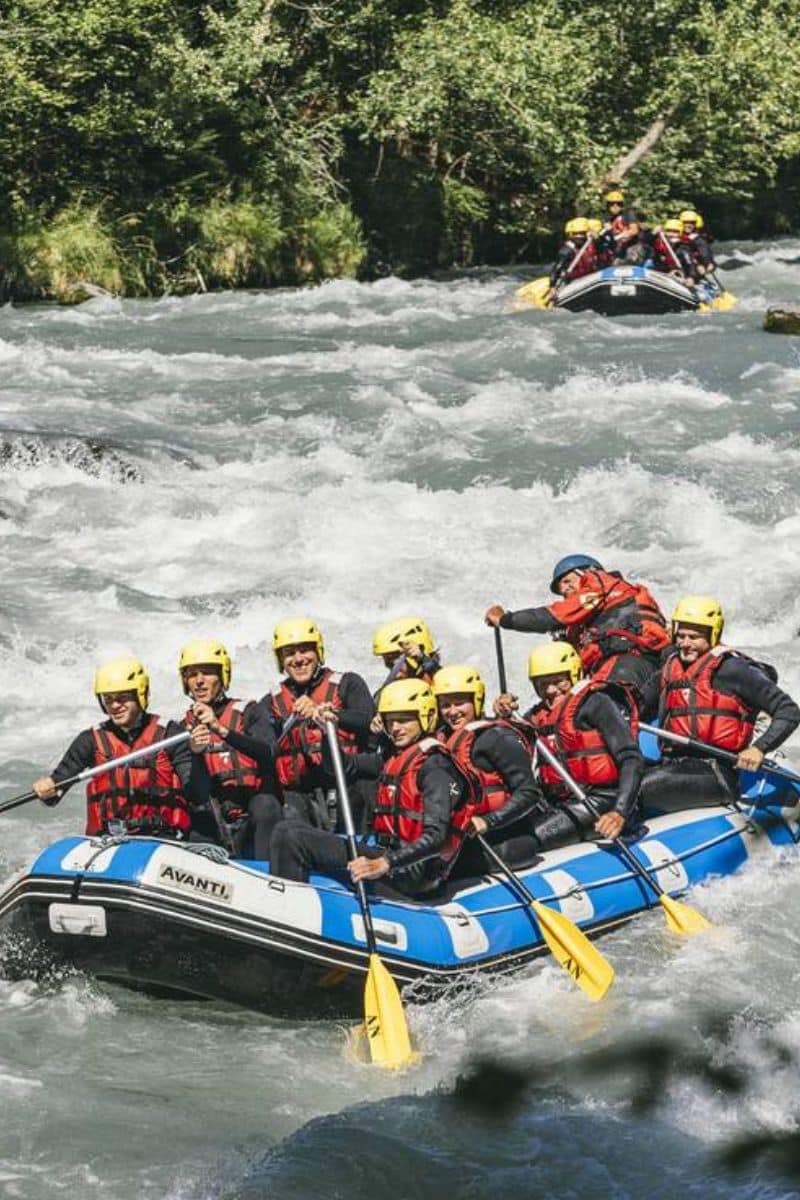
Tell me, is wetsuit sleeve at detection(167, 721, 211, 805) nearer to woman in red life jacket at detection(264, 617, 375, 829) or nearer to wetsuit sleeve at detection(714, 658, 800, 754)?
woman in red life jacket at detection(264, 617, 375, 829)

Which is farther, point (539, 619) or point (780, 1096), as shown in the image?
point (539, 619)

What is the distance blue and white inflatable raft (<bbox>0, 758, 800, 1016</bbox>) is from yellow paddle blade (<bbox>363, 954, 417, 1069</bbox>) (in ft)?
0.56

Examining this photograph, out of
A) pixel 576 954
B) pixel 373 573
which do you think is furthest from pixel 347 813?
pixel 373 573

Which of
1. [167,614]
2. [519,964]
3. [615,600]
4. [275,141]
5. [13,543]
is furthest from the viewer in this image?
[275,141]

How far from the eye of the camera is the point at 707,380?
17.3 meters

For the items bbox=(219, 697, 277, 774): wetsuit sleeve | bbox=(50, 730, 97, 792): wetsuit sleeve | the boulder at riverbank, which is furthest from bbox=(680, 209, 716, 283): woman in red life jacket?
bbox=(50, 730, 97, 792): wetsuit sleeve

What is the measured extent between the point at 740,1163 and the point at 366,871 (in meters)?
1.82

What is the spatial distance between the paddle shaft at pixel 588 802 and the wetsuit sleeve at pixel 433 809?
0.79m

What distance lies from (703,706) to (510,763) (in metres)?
1.36

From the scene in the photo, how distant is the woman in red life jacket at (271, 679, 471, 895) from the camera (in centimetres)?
717

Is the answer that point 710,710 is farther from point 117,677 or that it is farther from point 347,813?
point 117,677

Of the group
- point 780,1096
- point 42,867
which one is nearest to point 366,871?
point 42,867

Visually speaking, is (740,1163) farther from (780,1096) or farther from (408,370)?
(408,370)

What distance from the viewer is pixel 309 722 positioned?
7.89 m
